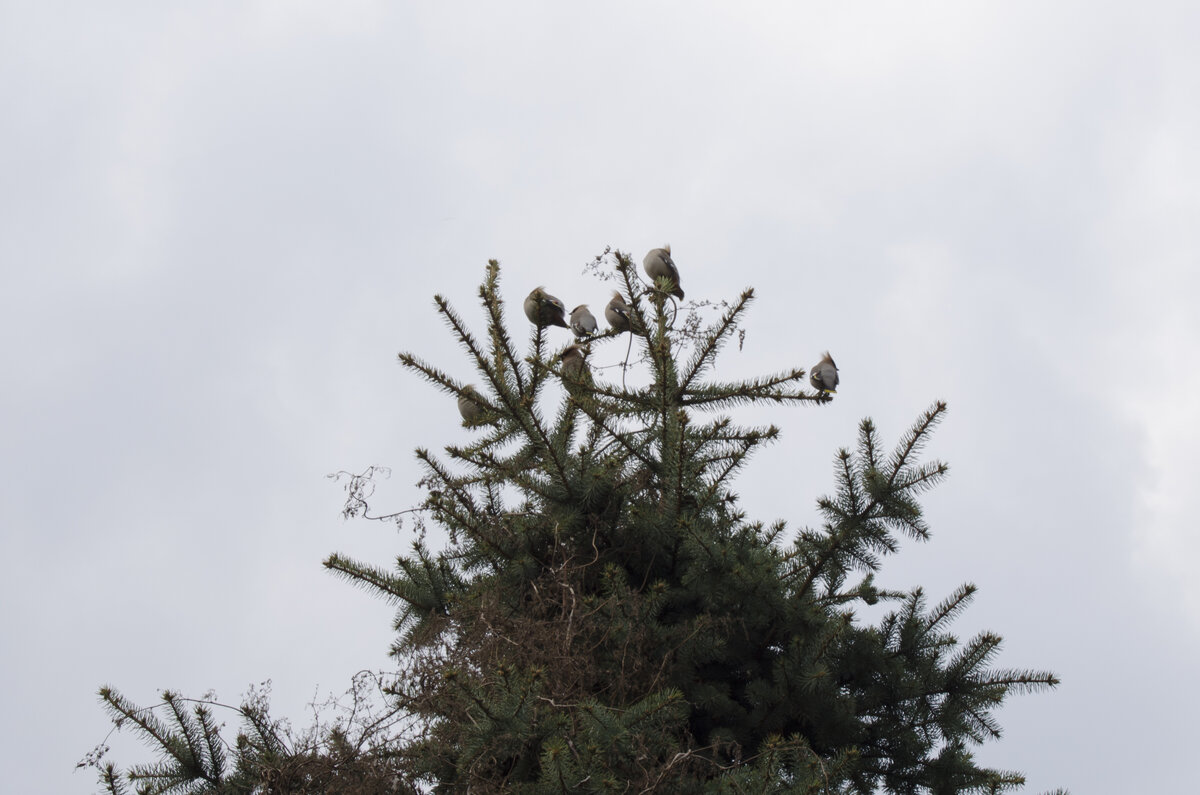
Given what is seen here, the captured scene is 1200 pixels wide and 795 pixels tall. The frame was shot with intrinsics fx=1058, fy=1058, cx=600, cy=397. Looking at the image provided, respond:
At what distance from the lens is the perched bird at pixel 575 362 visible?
213 inches

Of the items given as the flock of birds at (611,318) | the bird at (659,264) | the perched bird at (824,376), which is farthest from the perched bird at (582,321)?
the perched bird at (824,376)

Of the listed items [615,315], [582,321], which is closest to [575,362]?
[615,315]

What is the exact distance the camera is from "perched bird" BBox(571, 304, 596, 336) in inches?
339

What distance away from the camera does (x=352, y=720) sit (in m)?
4.19

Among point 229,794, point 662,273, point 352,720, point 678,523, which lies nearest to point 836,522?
point 678,523

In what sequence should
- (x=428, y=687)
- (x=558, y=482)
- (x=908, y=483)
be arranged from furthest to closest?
(x=558, y=482) < (x=908, y=483) < (x=428, y=687)

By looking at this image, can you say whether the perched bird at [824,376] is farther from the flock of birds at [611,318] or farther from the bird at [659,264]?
the bird at [659,264]

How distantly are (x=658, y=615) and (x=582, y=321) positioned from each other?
4.07 metres

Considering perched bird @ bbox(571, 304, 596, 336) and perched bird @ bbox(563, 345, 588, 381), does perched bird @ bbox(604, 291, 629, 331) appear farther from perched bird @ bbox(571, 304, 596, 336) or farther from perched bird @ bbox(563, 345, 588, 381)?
perched bird @ bbox(563, 345, 588, 381)

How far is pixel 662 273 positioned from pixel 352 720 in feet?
17.7

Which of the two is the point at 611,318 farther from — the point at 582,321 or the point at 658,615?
the point at 658,615

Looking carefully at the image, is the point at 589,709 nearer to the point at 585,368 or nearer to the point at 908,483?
the point at 908,483

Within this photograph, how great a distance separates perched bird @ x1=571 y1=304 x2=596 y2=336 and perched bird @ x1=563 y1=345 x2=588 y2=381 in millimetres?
1902

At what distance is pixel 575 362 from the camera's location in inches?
248
